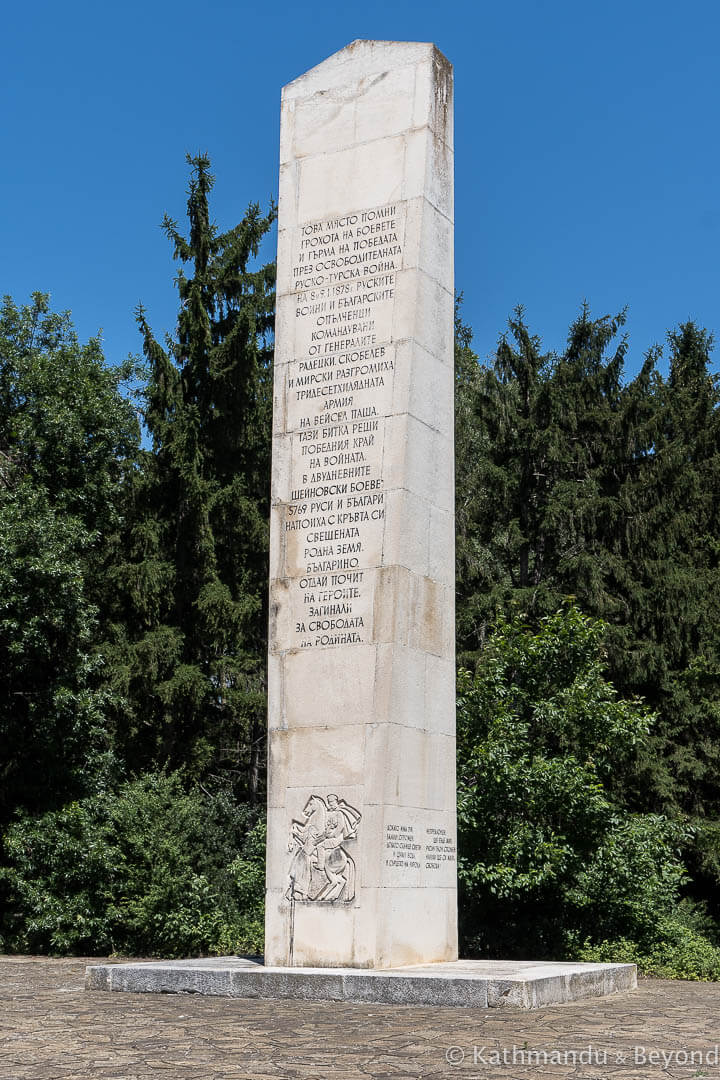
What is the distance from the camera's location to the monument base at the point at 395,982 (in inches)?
343

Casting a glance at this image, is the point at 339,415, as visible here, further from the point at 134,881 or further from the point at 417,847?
the point at 134,881

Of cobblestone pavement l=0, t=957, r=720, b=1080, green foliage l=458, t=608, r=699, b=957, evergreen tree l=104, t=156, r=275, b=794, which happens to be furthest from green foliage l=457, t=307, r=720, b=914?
cobblestone pavement l=0, t=957, r=720, b=1080

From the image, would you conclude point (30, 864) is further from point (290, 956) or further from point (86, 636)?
point (290, 956)

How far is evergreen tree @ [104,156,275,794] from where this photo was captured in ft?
77.0

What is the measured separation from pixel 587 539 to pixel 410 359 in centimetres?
1668

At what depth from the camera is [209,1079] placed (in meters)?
5.79

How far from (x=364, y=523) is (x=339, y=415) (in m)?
1.18

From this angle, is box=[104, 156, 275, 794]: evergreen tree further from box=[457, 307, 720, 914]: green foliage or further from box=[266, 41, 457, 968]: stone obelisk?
box=[266, 41, 457, 968]: stone obelisk

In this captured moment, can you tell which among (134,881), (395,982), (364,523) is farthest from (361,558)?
(134,881)

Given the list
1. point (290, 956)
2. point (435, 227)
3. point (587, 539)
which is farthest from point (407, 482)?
point (587, 539)

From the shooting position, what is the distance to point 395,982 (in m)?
9.13

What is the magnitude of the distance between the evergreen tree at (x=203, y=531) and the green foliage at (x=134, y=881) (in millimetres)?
5045

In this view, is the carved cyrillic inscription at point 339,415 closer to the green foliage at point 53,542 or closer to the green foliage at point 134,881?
the green foliage at point 134,881

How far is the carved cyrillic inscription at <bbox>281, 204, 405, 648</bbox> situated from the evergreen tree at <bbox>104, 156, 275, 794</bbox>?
1194 centimetres
